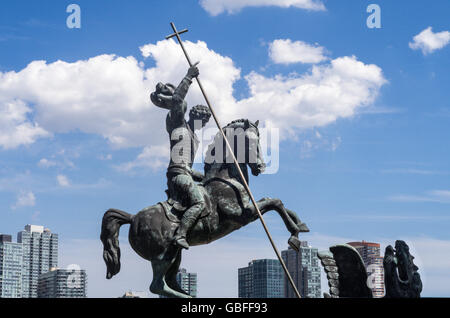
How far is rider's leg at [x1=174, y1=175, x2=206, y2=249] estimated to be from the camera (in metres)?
16.3

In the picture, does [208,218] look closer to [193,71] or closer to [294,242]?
[294,242]

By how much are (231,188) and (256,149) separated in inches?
45.7

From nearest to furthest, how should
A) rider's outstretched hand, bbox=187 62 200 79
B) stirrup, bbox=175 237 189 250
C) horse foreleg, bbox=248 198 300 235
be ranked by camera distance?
stirrup, bbox=175 237 189 250, horse foreleg, bbox=248 198 300 235, rider's outstretched hand, bbox=187 62 200 79

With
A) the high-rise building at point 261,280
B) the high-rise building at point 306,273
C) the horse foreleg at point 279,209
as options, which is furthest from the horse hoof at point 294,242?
the high-rise building at point 261,280

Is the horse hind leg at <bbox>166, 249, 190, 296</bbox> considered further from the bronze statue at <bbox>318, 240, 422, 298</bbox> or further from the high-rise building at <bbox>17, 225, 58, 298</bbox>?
the high-rise building at <bbox>17, 225, 58, 298</bbox>

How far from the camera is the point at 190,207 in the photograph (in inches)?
649

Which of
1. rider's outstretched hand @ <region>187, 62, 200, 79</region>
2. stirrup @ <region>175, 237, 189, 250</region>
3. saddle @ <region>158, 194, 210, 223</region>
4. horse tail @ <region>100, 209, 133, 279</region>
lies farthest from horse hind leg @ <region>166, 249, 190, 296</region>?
rider's outstretched hand @ <region>187, 62, 200, 79</region>

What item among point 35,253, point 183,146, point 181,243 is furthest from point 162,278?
point 35,253

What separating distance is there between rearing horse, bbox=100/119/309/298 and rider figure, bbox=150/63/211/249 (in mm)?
284

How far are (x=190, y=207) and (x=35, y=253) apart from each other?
31527 millimetres

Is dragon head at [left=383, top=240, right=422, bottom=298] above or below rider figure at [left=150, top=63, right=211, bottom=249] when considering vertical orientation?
below

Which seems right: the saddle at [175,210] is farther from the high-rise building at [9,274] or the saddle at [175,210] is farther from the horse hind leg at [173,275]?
the high-rise building at [9,274]

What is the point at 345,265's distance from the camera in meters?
17.3

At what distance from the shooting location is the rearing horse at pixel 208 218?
16453 mm
